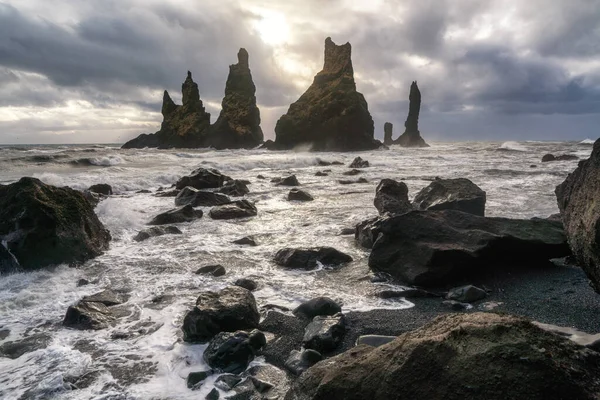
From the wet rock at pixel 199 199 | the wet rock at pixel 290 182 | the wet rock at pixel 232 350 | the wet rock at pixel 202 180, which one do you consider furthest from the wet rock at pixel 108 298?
the wet rock at pixel 290 182

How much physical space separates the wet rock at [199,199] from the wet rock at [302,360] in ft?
Result: 26.6

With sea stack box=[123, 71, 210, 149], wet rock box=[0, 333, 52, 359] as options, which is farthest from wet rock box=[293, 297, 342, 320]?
sea stack box=[123, 71, 210, 149]

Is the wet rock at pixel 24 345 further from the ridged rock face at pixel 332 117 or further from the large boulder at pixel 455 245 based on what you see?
the ridged rock face at pixel 332 117

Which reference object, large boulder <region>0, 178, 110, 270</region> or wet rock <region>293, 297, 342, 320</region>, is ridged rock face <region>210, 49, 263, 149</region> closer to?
large boulder <region>0, 178, 110, 270</region>

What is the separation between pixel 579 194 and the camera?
370cm

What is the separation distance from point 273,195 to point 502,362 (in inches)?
455

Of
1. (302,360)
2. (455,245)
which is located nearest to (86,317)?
(302,360)

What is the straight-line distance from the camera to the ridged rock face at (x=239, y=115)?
217ft

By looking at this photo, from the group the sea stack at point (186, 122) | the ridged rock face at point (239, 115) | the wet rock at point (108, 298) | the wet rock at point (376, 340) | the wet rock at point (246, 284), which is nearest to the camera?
the wet rock at point (376, 340)

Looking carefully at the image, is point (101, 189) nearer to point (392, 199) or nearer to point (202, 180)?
point (202, 180)

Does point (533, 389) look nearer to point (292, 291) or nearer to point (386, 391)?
point (386, 391)

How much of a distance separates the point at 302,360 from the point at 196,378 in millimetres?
872

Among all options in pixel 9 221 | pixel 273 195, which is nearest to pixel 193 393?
pixel 9 221

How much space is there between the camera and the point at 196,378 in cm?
317
